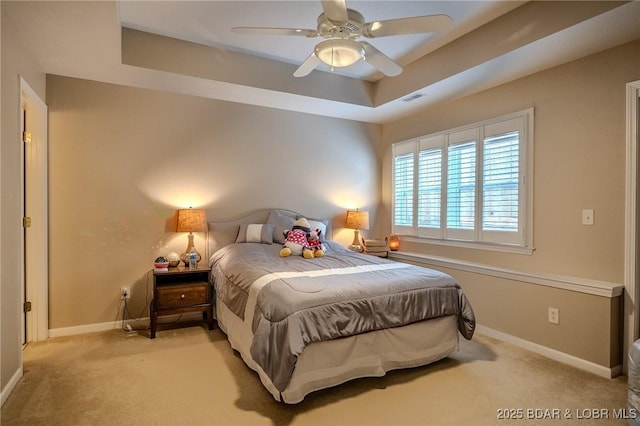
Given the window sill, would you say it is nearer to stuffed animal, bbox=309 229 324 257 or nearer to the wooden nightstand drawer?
stuffed animal, bbox=309 229 324 257

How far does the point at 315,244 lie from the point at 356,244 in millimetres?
1194

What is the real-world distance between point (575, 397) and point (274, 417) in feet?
6.48

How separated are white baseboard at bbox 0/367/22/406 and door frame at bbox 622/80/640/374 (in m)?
4.27

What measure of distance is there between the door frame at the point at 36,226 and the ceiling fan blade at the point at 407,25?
2936mm

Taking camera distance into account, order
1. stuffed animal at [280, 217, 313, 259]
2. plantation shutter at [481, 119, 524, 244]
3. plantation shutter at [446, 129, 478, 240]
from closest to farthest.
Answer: plantation shutter at [481, 119, 524, 244] → stuffed animal at [280, 217, 313, 259] → plantation shutter at [446, 129, 478, 240]

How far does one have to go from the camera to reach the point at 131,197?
3703 mm

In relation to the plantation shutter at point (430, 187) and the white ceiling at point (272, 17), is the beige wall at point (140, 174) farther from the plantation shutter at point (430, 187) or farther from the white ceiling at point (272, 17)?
the plantation shutter at point (430, 187)

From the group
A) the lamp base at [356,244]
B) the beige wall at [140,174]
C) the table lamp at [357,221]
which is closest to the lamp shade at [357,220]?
the table lamp at [357,221]

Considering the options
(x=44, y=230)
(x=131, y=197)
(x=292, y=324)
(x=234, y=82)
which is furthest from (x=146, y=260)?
(x=292, y=324)

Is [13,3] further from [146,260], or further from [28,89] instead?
[146,260]

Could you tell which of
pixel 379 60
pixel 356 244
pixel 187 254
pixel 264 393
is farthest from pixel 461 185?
pixel 187 254

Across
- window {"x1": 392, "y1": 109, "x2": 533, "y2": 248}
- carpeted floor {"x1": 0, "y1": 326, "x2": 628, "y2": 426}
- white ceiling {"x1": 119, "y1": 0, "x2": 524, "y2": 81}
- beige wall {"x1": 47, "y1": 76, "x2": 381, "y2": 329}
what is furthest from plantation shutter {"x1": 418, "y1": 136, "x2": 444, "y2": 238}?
carpeted floor {"x1": 0, "y1": 326, "x2": 628, "y2": 426}

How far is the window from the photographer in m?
3.41

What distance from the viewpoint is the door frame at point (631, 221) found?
2.61 metres
